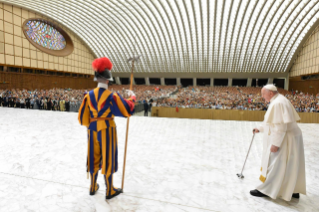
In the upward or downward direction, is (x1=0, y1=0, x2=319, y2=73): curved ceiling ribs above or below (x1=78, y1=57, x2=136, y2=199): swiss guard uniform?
above

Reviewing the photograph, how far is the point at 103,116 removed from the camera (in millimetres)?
2896

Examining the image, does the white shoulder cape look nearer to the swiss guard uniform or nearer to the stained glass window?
the swiss guard uniform

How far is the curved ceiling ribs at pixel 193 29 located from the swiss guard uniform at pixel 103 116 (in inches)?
775

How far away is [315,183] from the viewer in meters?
3.77

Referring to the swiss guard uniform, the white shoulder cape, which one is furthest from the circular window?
the white shoulder cape

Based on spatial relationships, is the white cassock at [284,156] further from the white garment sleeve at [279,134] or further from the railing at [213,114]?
the railing at [213,114]

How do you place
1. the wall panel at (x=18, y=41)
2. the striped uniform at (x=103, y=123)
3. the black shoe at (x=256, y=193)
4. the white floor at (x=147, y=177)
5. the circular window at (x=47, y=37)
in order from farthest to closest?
the circular window at (x=47, y=37), the wall panel at (x=18, y=41), the black shoe at (x=256, y=193), the white floor at (x=147, y=177), the striped uniform at (x=103, y=123)

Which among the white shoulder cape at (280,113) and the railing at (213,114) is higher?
the white shoulder cape at (280,113)

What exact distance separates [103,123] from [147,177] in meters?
1.60

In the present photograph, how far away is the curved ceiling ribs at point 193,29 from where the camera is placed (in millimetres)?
27031

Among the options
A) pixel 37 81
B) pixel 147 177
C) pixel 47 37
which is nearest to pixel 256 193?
pixel 147 177

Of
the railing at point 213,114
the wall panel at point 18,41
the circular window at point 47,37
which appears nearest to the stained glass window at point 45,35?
the circular window at point 47,37

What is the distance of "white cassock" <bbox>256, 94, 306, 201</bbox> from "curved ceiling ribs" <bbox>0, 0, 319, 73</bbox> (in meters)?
20.2

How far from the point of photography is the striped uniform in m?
2.84
